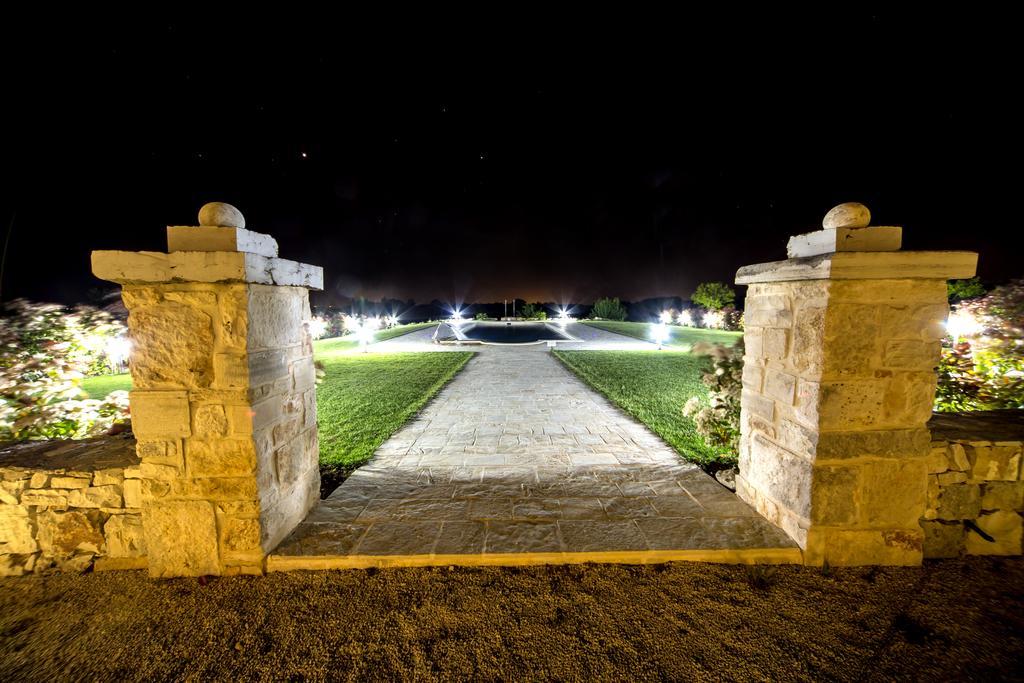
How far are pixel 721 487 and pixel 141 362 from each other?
4261 millimetres

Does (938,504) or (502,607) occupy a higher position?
(938,504)

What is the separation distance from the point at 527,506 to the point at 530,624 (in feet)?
3.70

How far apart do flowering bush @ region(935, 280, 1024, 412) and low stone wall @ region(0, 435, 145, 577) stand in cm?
735

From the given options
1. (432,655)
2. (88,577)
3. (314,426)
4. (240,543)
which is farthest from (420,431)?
(432,655)

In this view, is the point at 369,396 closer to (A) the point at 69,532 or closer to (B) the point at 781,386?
(A) the point at 69,532

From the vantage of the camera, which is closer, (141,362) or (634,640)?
(634,640)

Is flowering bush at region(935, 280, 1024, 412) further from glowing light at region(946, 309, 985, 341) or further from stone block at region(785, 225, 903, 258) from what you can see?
stone block at region(785, 225, 903, 258)

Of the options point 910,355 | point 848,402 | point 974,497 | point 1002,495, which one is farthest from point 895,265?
point 1002,495

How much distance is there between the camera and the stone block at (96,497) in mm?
2486

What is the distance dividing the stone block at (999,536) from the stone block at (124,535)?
5380mm

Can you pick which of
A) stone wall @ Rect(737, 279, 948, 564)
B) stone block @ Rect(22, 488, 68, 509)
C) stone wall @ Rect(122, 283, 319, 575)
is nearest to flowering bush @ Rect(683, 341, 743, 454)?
stone wall @ Rect(737, 279, 948, 564)

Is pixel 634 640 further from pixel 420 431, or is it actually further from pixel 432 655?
pixel 420 431

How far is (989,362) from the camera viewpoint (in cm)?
424

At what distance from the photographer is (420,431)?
5.18 m
